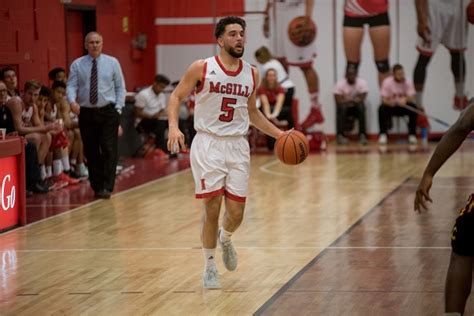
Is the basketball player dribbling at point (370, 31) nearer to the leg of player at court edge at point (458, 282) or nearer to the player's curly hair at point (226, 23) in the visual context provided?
the player's curly hair at point (226, 23)

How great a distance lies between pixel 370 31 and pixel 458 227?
15.5 metres

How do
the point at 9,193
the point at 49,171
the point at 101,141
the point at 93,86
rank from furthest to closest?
the point at 49,171 → the point at 101,141 → the point at 93,86 → the point at 9,193

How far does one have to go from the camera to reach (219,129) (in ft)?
24.2

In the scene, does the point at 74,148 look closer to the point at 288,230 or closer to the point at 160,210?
the point at 160,210

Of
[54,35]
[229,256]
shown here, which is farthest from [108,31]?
[229,256]

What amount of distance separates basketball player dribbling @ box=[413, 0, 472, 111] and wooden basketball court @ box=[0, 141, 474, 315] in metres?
6.33

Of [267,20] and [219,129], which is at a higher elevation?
[267,20]

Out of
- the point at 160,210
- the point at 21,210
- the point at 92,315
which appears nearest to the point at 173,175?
the point at 160,210

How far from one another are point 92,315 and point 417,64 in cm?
1467

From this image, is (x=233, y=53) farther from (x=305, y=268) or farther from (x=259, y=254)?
(x=259, y=254)

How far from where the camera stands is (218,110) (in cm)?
737

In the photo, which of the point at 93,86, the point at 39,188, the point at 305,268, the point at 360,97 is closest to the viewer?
the point at 305,268

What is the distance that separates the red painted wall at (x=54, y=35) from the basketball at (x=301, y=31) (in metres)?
2.67

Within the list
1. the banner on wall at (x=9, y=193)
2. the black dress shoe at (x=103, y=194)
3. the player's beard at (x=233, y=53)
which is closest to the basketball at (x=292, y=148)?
the player's beard at (x=233, y=53)
